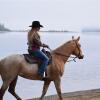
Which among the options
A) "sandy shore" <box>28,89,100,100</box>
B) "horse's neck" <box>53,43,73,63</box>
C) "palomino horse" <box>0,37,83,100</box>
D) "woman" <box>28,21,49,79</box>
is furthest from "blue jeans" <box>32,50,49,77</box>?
"sandy shore" <box>28,89,100,100</box>

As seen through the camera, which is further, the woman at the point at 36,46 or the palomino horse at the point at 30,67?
the woman at the point at 36,46

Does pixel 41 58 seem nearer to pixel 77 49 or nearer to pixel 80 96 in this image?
pixel 77 49

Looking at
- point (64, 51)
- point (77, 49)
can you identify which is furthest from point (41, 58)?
point (77, 49)

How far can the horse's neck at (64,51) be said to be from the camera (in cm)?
1171

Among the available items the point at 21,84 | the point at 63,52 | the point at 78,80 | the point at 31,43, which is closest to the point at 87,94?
the point at 63,52

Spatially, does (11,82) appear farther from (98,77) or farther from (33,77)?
(98,77)

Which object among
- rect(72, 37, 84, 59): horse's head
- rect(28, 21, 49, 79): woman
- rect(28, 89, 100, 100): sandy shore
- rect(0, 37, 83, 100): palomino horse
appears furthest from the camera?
rect(28, 89, 100, 100): sandy shore

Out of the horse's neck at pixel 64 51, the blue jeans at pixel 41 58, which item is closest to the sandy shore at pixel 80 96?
the horse's neck at pixel 64 51

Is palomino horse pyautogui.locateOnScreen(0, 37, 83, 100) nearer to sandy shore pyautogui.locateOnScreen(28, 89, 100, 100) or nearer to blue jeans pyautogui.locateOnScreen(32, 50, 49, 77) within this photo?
blue jeans pyautogui.locateOnScreen(32, 50, 49, 77)

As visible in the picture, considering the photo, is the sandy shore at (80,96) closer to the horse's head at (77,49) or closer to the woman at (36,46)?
the horse's head at (77,49)

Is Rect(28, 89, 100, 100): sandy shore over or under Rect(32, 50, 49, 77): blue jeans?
under

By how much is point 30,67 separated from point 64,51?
1.08 metres

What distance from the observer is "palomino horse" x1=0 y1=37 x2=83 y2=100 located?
431 inches

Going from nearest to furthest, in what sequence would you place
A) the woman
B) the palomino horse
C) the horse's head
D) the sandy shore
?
the palomino horse
the woman
the horse's head
the sandy shore
